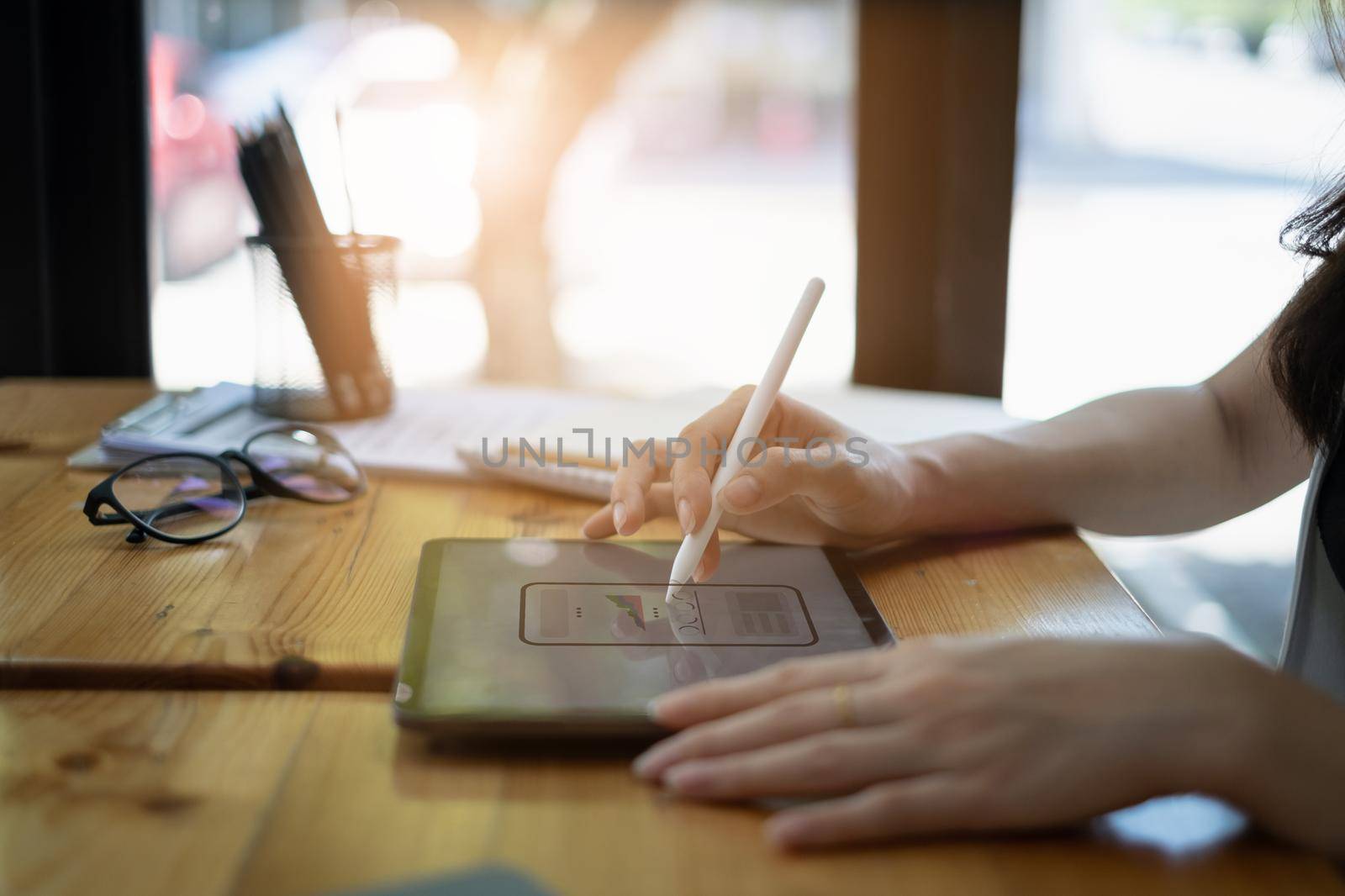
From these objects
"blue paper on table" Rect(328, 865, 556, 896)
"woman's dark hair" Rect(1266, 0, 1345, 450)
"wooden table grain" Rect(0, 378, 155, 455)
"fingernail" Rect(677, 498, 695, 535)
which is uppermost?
"woman's dark hair" Rect(1266, 0, 1345, 450)

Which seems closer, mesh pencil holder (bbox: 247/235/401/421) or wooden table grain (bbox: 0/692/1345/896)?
wooden table grain (bbox: 0/692/1345/896)

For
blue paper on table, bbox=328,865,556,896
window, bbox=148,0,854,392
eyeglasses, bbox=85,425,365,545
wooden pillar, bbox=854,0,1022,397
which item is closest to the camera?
blue paper on table, bbox=328,865,556,896

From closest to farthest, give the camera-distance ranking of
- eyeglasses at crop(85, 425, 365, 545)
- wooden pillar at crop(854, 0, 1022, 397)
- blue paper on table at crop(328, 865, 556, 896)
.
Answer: blue paper on table at crop(328, 865, 556, 896) < eyeglasses at crop(85, 425, 365, 545) < wooden pillar at crop(854, 0, 1022, 397)

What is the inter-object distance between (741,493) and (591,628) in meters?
0.12

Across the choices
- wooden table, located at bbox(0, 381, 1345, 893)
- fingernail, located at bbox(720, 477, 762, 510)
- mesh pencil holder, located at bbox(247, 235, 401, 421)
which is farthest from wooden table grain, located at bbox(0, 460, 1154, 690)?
mesh pencil holder, located at bbox(247, 235, 401, 421)

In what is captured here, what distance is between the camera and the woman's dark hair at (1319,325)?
2.40 feet

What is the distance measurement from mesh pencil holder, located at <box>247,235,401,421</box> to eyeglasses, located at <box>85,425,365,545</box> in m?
0.17

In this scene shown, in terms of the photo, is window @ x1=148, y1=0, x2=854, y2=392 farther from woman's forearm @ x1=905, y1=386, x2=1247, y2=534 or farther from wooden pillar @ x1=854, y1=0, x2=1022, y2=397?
woman's forearm @ x1=905, y1=386, x2=1247, y2=534

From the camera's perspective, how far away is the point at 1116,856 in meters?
0.45

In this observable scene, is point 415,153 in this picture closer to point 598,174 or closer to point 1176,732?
point 598,174

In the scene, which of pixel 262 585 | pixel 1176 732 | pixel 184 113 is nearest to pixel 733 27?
pixel 184 113

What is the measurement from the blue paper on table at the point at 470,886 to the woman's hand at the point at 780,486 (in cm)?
30

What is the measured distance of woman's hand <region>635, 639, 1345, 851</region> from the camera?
46 centimetres

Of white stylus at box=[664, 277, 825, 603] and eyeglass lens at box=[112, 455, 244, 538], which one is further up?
white stylus at box=[664, 277, 825, 603]
